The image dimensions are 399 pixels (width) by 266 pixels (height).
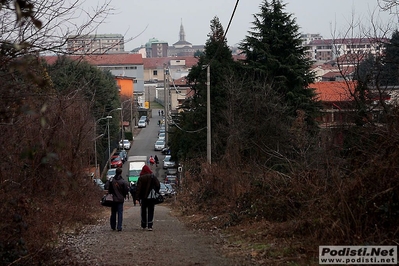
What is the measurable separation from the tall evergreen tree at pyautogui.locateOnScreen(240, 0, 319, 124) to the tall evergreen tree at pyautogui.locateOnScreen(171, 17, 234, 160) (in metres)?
1.93

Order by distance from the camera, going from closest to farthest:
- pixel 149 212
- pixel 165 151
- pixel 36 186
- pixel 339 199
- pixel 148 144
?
pixel 339 199 < pixel 149 212 < pixel 36 186 < pixel 165 151 < pixel 148 144

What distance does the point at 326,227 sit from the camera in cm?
915

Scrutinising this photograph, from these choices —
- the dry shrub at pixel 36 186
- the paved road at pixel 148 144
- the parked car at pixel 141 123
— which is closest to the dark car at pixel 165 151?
the paved road at pixel 148 144

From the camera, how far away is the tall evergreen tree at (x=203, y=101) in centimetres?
4438

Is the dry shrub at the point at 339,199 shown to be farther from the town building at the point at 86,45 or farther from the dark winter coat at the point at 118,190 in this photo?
the town building at the point at 86,45

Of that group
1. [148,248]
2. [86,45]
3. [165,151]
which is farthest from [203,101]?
[86,45]

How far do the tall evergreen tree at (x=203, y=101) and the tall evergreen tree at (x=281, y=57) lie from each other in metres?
1.93

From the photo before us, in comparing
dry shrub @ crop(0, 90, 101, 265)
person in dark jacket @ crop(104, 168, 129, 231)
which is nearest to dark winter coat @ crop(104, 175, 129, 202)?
person in dark jacket @ crop(104, 168, 129, 231)

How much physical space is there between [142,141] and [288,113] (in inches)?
2215

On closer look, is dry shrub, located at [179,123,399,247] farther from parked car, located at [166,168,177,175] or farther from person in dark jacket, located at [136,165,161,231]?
parked car, located at [166,168,177,175]

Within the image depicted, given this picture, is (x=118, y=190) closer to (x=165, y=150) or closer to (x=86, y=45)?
(x=86, y=45)

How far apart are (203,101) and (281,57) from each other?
21.3 feet

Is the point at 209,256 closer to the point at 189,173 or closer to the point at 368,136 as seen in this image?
the point at 368,136

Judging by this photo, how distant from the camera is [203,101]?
46125mm
